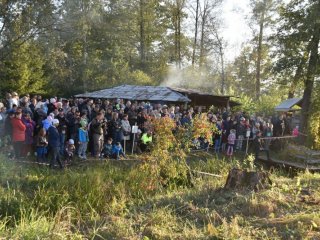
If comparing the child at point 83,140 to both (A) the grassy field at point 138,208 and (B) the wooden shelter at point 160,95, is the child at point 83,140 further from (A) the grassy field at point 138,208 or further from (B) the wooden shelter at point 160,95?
(B) the wooden shelter at point 160,95

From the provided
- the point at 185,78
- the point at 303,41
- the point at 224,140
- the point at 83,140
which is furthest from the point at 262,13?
the point at 83,140

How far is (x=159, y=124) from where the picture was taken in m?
10.3

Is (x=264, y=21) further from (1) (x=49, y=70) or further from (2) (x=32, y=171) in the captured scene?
(2) (x=32, y=171)

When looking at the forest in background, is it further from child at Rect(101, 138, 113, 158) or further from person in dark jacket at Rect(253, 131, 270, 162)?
child at Rect(101, 138, 113, 158)

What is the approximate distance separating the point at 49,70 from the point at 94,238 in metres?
28.5

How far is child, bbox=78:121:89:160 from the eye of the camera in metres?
13.0

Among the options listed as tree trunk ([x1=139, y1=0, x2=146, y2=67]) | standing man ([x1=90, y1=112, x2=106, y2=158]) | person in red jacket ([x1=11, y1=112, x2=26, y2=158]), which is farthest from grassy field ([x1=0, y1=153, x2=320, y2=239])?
tree trunk ([x1=139, y1=0, x2=146, y2=67])

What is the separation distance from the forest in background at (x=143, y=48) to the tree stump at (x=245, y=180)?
1063 cm

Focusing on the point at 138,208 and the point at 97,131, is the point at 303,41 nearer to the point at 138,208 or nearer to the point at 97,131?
the point at 97,131

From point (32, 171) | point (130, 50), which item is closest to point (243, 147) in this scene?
point (32, 171)

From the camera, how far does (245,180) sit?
8422 millimetres

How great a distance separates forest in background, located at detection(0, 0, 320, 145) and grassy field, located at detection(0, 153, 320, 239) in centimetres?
1124

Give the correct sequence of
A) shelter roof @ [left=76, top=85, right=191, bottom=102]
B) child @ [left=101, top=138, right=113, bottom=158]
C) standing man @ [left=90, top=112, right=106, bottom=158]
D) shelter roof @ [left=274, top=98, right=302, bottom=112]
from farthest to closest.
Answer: shelter roof @ [left=274, top=98, right=302, bottom=112]
shelter roof @ [left=76, top=85, right=191, bottom=102]
child @ [left=101, top=138, right=113, bottom=158]
standing man @ [left=90, top=112, right=106, bottom=158]

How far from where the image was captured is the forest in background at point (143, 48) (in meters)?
20.5
